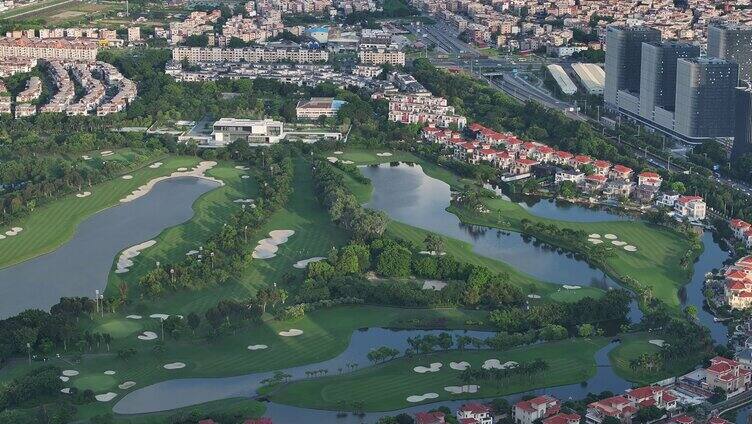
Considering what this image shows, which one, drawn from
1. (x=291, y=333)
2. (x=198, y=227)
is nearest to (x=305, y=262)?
(x=198, y=227)

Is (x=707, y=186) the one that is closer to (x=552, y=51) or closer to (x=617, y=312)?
(x=617, y=312)

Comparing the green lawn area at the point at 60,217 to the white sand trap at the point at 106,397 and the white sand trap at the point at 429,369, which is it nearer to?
the white sand trap at the point at 106,397

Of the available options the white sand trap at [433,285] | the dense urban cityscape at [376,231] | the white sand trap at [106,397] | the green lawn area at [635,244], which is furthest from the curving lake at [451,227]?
the white sand trap at [106,397]

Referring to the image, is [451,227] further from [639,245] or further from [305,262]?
[305,262]

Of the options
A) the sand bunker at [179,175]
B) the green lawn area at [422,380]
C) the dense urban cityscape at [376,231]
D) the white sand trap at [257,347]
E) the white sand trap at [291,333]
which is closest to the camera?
the green lawn area at [422,380]

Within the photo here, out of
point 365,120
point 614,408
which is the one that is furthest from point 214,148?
point 614,408

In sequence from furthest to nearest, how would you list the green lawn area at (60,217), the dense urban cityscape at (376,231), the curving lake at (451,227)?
1. the green lawn area at (60,217)
2. the curving lake at (451,227)
3. the dense urban cityscape at (376,231)

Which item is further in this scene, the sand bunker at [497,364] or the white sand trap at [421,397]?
the sand bunker at [497,364]

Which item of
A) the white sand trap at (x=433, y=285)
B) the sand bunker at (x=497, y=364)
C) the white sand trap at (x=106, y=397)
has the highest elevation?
the white sand trap at (x=106, y=397)
